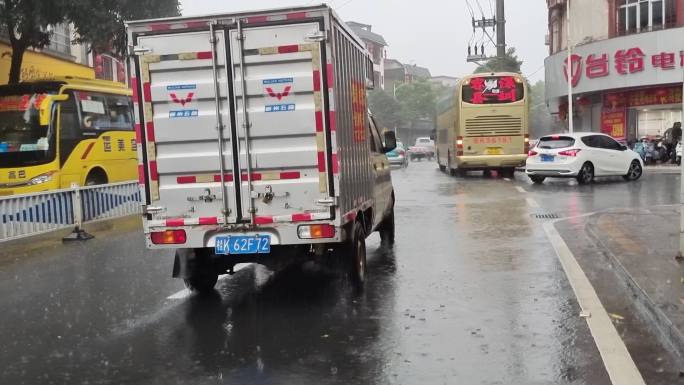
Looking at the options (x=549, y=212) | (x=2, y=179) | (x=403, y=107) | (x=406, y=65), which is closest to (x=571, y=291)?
(x=549, y=212)

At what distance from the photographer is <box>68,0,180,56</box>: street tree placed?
652 inches

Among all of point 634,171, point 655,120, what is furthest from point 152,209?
point 655,120

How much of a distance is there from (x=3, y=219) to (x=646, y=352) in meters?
9.92

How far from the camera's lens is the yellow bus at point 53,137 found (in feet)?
47.0

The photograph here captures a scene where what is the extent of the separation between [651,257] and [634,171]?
13.9m

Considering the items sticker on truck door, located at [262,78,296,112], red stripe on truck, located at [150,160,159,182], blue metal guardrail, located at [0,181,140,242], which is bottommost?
blue metal guardrail, located at [0,181,140,242]

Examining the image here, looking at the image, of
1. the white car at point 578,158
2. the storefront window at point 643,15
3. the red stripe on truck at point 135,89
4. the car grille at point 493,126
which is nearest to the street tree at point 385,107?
the storefront window at point 643,15

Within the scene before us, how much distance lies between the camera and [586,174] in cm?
1912

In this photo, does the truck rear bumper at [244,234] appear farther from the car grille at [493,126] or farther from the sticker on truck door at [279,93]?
the car grille at [493,126]

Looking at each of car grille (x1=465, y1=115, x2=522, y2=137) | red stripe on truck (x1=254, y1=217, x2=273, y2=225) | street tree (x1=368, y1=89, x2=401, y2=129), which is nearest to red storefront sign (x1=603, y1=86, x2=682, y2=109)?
car grille (x1=465, y1=115, x2=522, y2=137)

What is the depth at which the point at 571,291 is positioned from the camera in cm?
637

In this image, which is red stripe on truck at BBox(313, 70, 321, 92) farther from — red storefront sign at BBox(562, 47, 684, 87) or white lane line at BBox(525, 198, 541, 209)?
red storefront sign at BBox(562, 47, 684, 87)

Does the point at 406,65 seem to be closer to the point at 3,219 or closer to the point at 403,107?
the point at 403,107

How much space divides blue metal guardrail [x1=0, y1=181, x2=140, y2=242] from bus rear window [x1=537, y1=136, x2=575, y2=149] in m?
11.3
